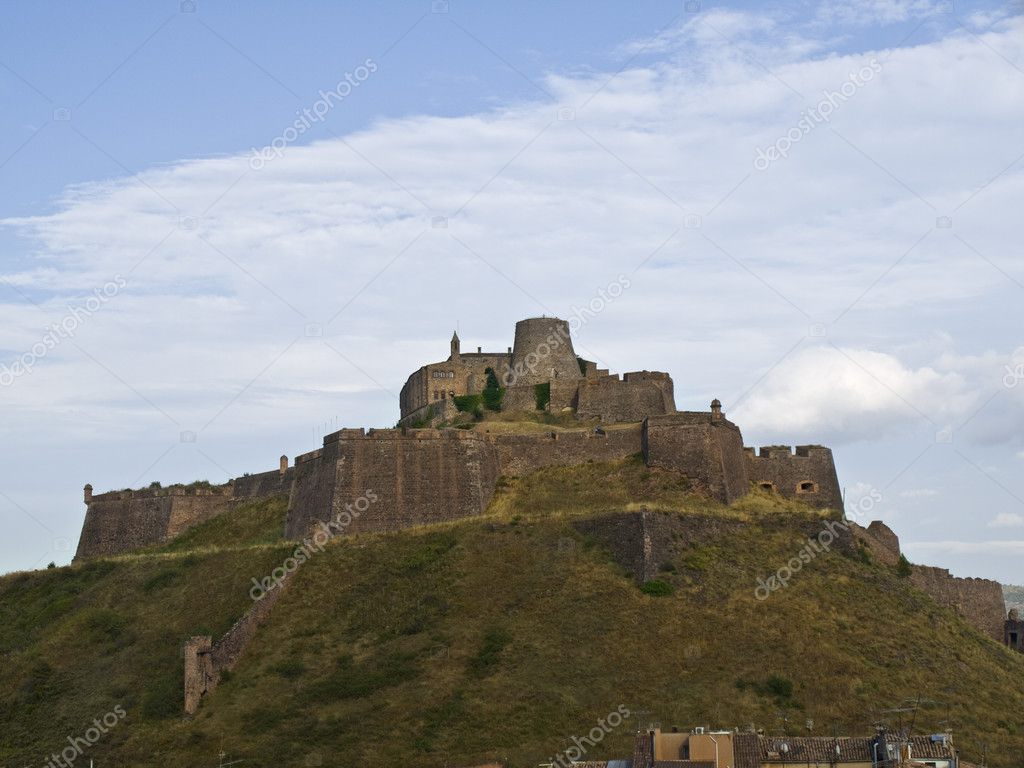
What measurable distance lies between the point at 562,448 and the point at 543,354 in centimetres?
1013

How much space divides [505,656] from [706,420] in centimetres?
1926

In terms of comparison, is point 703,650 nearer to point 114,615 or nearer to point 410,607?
point 410,607

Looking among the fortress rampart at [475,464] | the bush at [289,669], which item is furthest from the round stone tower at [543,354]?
the bush at [289,669]

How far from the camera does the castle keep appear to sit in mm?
79062

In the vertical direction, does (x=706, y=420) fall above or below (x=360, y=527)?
above

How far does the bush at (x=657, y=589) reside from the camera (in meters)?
68.9

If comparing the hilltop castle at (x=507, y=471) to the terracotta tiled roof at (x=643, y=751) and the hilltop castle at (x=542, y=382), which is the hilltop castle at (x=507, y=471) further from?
the terracotta tiled roof at (x=643, y=751)

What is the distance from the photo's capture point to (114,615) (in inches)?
3012

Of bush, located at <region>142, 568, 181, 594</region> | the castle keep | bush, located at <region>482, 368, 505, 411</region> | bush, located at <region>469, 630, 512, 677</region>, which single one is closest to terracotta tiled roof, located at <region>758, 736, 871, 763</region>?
bush, located at <region>469, 630, 512, 677</region>

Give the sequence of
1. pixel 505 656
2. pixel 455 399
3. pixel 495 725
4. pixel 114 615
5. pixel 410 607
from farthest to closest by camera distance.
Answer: pixel 455 399
pixel 114 615
pixel 410 607
pixel 505 656
pixel 495 725

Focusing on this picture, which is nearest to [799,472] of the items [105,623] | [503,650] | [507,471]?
[507,471]

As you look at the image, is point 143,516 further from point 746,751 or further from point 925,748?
point 925,748

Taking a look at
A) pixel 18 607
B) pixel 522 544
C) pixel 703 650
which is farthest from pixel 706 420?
pixel 18 607

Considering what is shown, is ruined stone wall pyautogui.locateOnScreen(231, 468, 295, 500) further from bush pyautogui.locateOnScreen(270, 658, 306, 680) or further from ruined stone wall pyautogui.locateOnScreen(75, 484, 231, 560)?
bush pyautogui.locateOnScreen(270, 658, 306, 680)
